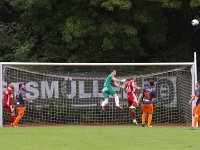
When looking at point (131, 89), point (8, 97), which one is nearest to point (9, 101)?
point (8, 97)

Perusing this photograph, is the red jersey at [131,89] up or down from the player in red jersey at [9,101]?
up

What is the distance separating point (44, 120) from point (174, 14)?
1233 cm

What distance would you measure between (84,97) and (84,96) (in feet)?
0.17

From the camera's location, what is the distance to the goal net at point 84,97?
99.7 feet

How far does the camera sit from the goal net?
30.4 meters

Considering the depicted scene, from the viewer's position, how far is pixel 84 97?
31.4 metres

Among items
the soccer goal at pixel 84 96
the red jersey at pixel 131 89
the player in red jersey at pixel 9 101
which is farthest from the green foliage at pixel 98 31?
the player in red jersey at pixel 9 101
